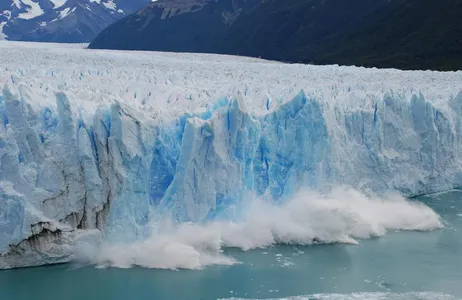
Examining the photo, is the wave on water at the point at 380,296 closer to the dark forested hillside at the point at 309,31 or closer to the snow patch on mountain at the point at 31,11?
the dark forested hillside at the point at 309,31

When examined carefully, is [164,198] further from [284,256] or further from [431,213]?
[431,213]

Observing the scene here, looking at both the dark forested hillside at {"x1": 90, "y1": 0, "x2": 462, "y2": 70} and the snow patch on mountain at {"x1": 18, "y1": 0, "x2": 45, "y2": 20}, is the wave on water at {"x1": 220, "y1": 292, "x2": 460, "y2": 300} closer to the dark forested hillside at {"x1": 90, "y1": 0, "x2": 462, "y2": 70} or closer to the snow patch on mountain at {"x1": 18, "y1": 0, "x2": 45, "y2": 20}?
the dark forested hillside at {"x1": 90, "y1": 0, "x2": 462, "y2": 70}

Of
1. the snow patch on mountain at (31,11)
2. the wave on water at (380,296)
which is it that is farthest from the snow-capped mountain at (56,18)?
the wave on water at (380,296)

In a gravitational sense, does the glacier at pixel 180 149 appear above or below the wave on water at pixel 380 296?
above

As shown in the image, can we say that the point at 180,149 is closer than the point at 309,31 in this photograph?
Yes

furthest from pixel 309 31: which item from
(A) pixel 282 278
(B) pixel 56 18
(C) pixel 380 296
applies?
(B) pixel 56 18

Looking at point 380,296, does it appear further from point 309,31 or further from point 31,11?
point 31,11

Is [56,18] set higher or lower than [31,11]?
lower
